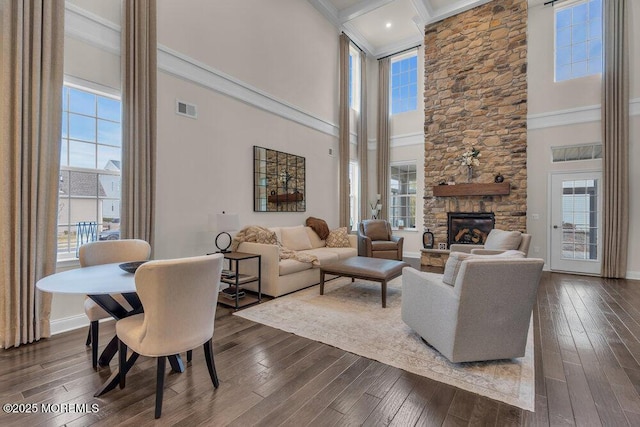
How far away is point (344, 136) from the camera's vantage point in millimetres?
7074

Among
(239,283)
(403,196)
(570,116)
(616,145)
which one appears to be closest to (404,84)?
(403,196)

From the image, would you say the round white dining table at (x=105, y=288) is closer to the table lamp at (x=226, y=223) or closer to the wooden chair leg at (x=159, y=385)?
the wooden chair leg at (x=159, y=385)

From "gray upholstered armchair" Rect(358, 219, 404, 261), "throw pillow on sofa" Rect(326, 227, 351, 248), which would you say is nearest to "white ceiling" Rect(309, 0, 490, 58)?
"gray upholstered armchair" Rect(358, 219, 404, 261)

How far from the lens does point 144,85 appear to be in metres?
3.35

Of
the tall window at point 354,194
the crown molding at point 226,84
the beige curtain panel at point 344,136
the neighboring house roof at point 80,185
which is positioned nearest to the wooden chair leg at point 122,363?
the neighboring house roof at point 80,185

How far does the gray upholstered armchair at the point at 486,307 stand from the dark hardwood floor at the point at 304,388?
32 cm

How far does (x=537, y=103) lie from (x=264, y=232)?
614cm

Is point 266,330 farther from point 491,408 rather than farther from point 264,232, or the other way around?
point 491,408

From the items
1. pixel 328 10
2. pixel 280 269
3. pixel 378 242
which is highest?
pixel 328 10

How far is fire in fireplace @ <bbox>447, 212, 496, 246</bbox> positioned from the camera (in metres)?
6.17

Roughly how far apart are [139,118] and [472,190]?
6.05 meters

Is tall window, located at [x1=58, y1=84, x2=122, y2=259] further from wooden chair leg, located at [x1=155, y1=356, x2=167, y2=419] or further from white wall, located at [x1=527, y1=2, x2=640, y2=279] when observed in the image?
white wall, located at [x1=527, y1=2, x2=640, y2=279]

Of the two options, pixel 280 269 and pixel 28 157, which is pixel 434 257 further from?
pixel 28 157

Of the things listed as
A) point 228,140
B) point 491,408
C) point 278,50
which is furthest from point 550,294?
point 278,50
